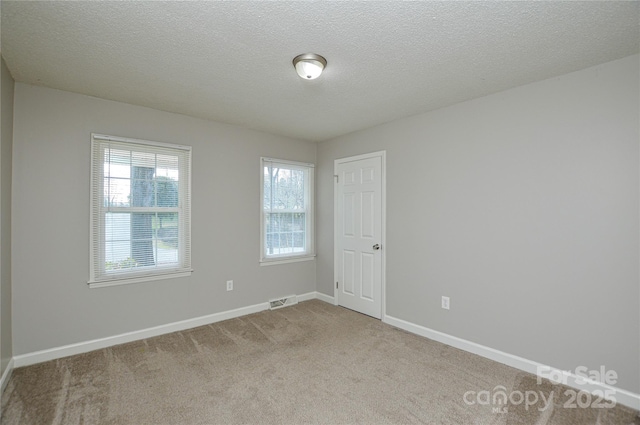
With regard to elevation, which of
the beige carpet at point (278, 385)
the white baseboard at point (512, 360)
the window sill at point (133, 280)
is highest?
the window sill at point (133, 280)

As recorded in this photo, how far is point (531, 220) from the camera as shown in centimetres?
257

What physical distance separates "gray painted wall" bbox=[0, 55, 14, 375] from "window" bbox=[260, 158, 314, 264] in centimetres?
243

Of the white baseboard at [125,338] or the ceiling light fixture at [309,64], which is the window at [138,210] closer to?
the white baseboard at [125,338]

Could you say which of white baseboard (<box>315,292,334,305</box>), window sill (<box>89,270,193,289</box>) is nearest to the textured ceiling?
window sill (<box>89,270,193,289</box>)

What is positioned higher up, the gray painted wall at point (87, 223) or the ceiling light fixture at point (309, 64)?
the ceiling light fixture at point (309, 64)

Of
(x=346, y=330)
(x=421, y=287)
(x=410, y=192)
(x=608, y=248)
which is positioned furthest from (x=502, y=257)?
(x=346, y=330)

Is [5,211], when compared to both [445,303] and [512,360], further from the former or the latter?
[512,360]

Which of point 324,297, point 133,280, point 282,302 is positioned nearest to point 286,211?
point 282,302

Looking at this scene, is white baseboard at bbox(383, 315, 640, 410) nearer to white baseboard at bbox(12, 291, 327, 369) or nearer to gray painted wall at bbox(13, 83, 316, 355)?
white baseboard at bbox(12, 291, 327, 369)

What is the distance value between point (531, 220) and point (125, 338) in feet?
13.3

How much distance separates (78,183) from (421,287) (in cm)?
367

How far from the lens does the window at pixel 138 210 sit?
9.73 ft

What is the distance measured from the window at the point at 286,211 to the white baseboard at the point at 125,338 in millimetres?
744

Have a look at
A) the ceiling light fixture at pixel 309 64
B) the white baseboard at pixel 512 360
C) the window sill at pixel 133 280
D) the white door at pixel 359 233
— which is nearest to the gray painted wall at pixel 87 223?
the window sill at pixel 133 280
